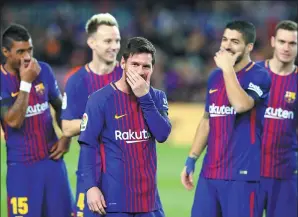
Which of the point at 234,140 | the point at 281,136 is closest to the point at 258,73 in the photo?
the point at 234,140

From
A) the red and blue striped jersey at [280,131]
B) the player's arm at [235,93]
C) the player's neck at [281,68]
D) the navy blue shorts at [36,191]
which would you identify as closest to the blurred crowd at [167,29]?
the player's neck at [281,68]

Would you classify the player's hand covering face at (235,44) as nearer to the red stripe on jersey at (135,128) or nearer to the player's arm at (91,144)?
the red stripe on jersey at (135,128)

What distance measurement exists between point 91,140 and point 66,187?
6.60ft

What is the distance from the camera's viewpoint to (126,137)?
6.43 m

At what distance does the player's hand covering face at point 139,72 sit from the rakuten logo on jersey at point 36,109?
2033mm

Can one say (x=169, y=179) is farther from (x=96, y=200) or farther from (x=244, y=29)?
(x=96, y=200)

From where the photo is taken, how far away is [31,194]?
26.6 ft

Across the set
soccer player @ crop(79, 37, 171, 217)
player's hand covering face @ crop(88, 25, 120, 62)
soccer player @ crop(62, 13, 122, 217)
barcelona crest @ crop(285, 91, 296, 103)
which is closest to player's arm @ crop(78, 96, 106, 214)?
soccer player @ crop(79, 37, 171, 217)

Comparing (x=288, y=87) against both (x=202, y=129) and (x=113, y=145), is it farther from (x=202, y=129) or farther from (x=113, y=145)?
(x=113, y=145)

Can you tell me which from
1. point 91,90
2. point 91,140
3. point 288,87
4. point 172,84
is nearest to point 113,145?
point 91,140

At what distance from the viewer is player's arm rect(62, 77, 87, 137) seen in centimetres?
800

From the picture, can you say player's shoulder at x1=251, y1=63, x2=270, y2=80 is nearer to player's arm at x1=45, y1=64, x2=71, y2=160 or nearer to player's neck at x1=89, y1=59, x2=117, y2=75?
player's neck at x1=89, y1=59, x2=117, y2=75

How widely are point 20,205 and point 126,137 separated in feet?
6.89

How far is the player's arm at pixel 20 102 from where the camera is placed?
7898 mm
